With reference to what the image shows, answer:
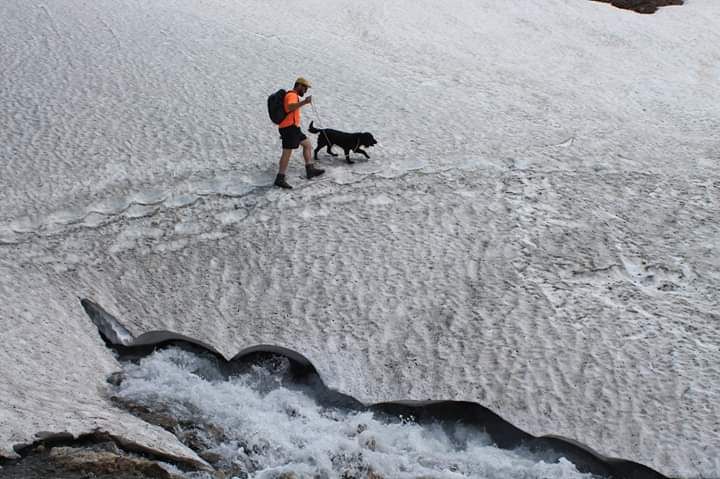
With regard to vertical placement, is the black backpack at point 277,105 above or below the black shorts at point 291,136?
above

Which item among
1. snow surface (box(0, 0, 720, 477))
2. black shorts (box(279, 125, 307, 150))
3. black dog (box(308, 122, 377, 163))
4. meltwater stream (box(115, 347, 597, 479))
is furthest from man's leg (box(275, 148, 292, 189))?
meltwater stream (box(115, 347, 597, 479))

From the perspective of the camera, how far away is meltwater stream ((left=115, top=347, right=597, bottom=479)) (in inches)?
237

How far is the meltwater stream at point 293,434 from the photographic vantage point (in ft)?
19.7

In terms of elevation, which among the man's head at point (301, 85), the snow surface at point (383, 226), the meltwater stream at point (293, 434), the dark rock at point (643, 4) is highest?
the dark rock at point (643, 4)

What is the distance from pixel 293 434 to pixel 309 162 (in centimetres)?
447

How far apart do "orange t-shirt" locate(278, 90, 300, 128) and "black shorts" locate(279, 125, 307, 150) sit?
0.16 feet

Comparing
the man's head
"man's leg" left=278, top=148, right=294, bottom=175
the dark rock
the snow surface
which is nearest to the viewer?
the snow surface

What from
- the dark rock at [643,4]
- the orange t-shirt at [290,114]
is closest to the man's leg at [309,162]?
the orange t-shirt at [290,114]

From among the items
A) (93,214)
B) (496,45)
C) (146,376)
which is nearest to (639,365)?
(146,376)

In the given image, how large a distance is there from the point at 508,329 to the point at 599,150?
4688mm

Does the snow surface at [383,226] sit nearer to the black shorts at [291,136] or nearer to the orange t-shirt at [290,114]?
the black shorts at [291,136]

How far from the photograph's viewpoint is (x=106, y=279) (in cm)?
849

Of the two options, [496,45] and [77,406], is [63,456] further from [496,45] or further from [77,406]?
[496,45]

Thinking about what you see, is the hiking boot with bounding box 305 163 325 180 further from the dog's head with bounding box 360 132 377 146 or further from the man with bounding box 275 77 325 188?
the dog's head with bounding box 360 132 377 146
